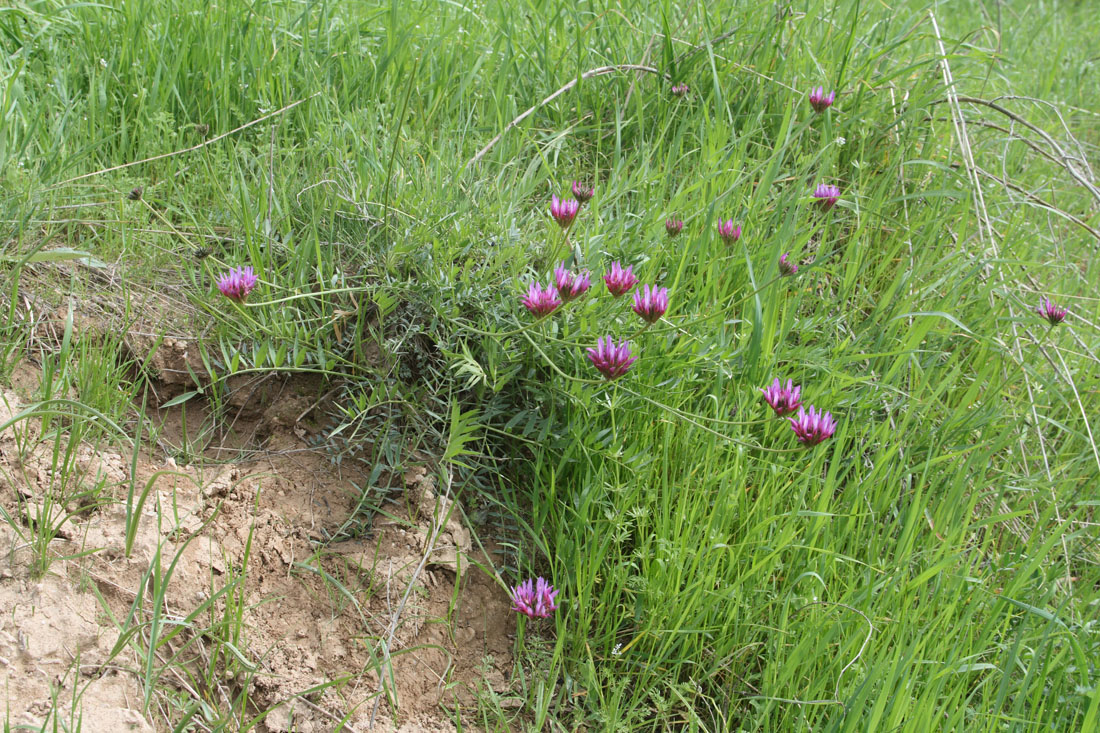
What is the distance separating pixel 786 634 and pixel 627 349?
0.70 meters

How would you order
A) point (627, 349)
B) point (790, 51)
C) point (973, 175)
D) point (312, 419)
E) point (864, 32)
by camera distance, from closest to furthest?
point (627, 349) < point (312, 419) < point (973, 175) < point (790, 51) < point (864, 32)

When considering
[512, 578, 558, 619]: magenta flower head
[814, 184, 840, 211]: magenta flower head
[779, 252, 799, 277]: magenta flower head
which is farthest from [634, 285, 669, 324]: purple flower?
[814, 184, 840, 211]: magenta flower head

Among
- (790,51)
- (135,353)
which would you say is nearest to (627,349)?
(135,353)

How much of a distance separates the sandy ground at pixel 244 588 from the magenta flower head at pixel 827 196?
132cm

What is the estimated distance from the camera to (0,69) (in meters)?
2.53

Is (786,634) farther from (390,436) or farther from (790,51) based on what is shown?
(790,51)

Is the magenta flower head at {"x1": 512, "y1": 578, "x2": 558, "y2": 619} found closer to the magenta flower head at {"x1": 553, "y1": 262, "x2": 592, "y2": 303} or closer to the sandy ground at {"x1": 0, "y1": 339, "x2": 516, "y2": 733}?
the sandy ground at {"x1": 0, "y1": 339, "x2": 516, "y2": 733}

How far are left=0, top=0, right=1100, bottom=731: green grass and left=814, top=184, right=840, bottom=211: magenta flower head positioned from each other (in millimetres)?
128

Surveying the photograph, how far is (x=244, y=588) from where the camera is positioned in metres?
1.83

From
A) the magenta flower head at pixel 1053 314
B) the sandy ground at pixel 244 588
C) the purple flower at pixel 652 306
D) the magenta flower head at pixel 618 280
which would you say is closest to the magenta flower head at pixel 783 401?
the purple flower at pixel 652 306

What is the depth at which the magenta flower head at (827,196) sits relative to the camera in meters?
2.46

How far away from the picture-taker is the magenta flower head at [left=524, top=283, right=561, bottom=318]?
186 cm

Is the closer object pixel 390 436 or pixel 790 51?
pixel 390 436

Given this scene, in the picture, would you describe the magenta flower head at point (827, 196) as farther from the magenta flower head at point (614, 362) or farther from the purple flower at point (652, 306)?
the magenta flower head at point (614, 362)
